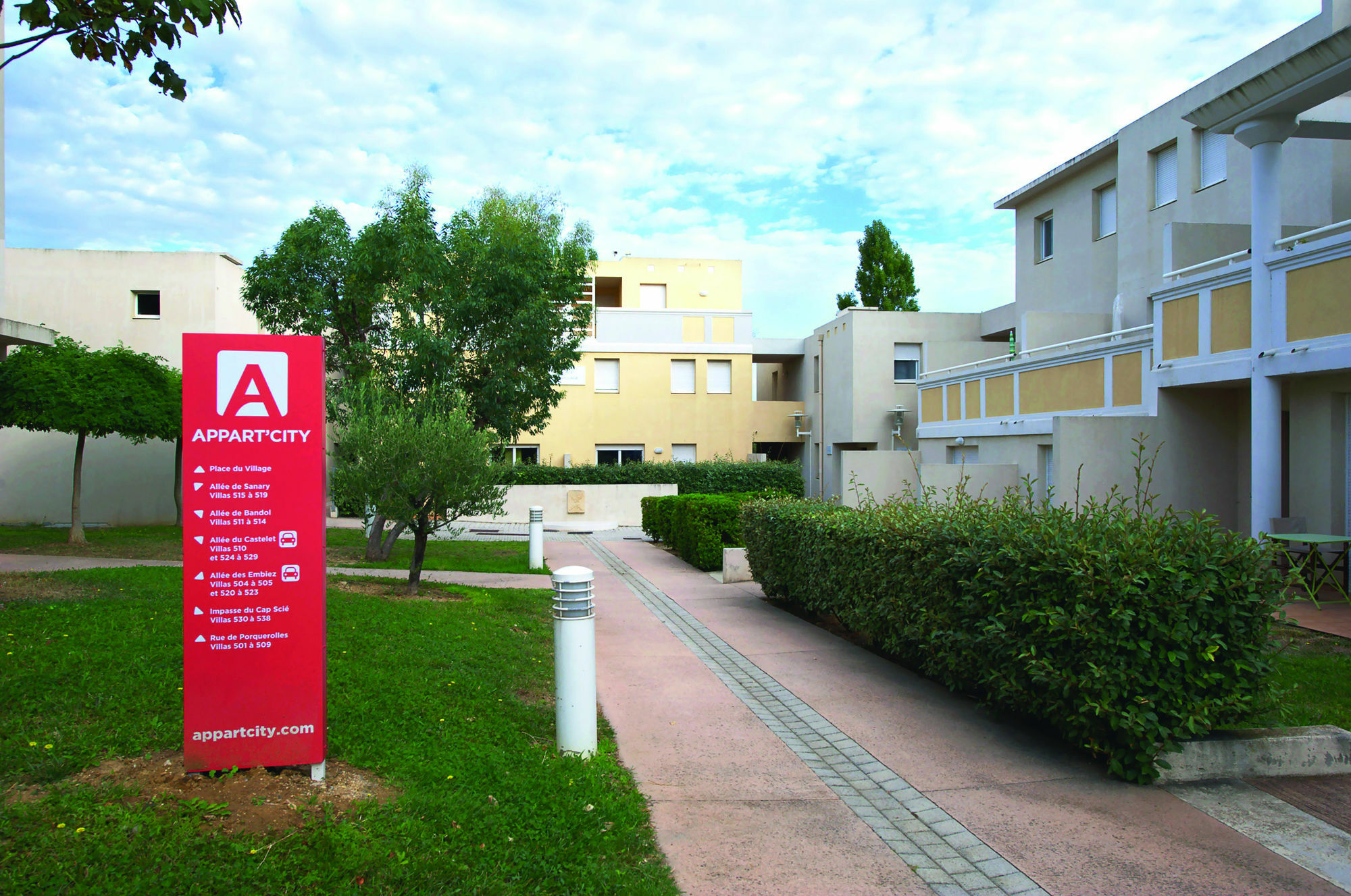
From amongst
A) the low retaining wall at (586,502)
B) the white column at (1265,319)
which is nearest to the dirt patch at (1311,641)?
the white column at (1265,319)

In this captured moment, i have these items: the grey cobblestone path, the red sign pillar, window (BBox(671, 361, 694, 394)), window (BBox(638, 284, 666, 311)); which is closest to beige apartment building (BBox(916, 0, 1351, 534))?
the grey cobblestone path

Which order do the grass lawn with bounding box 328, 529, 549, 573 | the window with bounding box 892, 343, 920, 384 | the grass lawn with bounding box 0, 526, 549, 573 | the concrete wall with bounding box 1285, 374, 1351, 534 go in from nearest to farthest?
the concrete wall with bounding box 1285, 374, 1351, 534 → the grass lawn with bounding box 0, 526, 549, 573 → the grass lawn with bounding box 328, 529, 549, 573 → the window with bounding box 892, 343, 920, 384

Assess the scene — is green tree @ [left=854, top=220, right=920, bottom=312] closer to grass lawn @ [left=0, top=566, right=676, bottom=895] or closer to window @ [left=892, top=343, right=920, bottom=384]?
window @ [left=892, top=343, right=920, bottom=384]

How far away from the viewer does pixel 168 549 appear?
14.6m

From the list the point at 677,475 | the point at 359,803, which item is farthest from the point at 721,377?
the point at 359,803

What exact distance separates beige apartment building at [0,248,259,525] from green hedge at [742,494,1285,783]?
72.6 ft

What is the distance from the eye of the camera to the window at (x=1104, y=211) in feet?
58.1

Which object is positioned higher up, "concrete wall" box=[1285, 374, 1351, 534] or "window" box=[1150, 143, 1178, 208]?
"window" box=[1150, 143, 1178, 208]

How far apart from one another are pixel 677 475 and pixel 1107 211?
15.3 meters

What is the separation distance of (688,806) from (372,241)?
1333cm

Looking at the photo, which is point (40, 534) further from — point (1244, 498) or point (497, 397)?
point (1244, 498)

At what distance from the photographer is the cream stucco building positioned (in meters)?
31.2

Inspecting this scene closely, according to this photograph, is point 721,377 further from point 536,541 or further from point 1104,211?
point 536,541

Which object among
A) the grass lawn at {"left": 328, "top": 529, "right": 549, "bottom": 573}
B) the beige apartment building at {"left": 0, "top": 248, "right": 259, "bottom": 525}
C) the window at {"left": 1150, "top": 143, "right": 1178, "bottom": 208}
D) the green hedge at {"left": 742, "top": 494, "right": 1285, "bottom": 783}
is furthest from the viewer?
the beige apartment building at {"left": 0, "top": 248, "right": 259, "bottom": 525}
